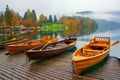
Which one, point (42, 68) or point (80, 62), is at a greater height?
point (80, 62)

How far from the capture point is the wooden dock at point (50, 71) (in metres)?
9.23

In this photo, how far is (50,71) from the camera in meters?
10.3

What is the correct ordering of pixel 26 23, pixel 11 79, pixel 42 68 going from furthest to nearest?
pixel 26 23 < pixel 42 68 < pixel 11 79

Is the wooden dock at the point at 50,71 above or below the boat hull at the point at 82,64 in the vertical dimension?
below

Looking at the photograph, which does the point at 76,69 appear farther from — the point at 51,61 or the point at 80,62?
the point at 51,61

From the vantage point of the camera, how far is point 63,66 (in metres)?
11.3

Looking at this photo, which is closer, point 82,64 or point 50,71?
point 82,64

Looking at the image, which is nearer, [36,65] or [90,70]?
[90,70]

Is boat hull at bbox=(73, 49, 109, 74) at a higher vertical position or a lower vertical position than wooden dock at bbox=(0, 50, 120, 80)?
higher

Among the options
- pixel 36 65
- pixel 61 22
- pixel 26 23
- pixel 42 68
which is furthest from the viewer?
pixel 61 22

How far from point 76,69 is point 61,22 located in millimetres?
142079

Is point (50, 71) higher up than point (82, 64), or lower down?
lower down

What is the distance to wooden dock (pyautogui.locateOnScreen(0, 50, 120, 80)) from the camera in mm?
9227

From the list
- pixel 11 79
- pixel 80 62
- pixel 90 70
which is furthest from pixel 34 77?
pixel 90 70
